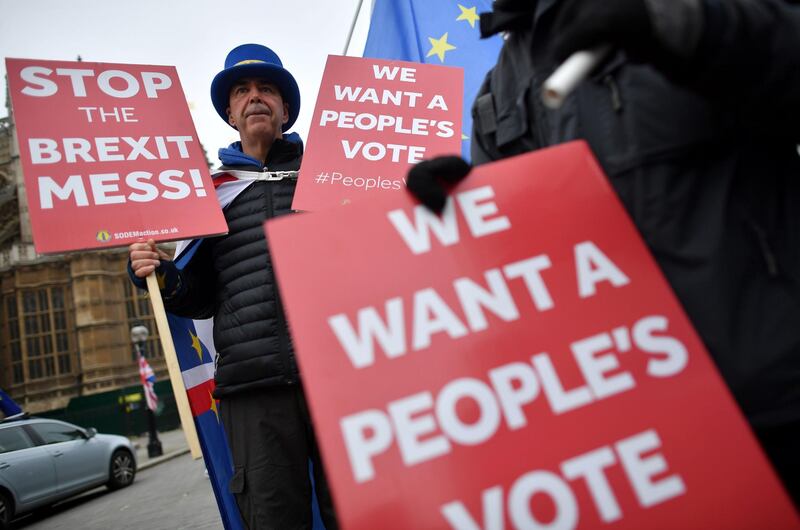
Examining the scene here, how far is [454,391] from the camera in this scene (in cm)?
85

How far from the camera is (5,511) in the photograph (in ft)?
23.9

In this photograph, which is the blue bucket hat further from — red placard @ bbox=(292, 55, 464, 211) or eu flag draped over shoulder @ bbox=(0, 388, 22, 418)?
eu flag draped over shoulder @ bbox=(0, 388, 22, 418)

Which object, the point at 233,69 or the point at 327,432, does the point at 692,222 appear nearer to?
the point at 327,432

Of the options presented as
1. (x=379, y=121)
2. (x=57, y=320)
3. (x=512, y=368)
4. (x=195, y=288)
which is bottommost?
(x=512, y=368)

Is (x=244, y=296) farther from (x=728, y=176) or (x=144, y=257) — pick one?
(x=728, y=176)

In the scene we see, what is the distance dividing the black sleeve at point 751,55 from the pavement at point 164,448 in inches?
552

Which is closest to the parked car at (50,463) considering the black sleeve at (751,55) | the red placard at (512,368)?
the red placard at (512,368)

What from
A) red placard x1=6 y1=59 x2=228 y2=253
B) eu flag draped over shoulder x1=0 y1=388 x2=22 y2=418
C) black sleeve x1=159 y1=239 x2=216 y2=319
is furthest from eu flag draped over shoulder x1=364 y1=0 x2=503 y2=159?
eu flag draped over shoulder x1=0 y1=388 x2=22 y2=418

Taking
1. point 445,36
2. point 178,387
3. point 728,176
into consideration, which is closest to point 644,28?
point 728,176

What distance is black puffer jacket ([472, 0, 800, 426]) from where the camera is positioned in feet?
2.70

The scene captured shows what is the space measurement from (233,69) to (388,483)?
1977mm

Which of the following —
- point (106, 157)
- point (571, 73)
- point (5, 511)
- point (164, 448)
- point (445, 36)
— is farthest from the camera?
point (164, 448)

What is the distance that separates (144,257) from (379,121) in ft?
3.66

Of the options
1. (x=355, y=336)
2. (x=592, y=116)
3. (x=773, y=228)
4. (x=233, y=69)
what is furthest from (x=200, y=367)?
(x=773, y=228)
